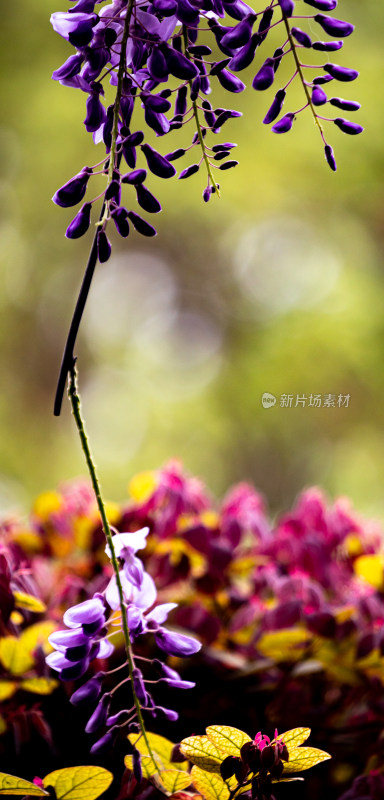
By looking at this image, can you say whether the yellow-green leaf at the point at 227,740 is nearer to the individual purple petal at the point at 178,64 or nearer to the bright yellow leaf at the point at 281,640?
the bright yellow leaf at the point at 281,640

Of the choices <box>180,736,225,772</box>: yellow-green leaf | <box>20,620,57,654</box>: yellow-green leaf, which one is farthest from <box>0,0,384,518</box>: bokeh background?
<box>180,736,225,772</box>: yellow-green leaf

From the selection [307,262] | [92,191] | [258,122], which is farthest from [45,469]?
[258,122]

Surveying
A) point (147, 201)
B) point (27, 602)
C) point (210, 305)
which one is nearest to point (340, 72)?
point (147, 201)

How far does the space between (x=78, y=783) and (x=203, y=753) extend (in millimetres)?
68

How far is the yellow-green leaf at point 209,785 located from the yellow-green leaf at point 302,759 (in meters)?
0.03

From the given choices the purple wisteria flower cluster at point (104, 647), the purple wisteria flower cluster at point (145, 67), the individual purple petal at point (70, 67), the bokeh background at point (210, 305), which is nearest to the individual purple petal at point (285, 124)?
the purple wisteria flower cluster at point (145, 67)

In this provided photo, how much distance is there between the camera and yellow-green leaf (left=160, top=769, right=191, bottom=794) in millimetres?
330

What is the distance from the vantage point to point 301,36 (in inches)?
12.6

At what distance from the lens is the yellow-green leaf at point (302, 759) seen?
12.4 inches

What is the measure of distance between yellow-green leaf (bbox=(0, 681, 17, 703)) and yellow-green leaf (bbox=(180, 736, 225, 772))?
0.15 metres

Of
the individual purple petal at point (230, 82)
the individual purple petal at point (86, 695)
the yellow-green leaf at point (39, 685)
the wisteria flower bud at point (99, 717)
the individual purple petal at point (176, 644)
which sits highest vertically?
the individual purple petal at point (230, 82)

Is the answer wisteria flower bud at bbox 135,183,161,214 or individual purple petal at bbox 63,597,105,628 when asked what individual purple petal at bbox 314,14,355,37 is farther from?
individual purple petal at bbox 63,597,105,628

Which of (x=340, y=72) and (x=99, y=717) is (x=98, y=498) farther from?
(x=340, y=72)

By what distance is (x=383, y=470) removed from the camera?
4008 millimetres
